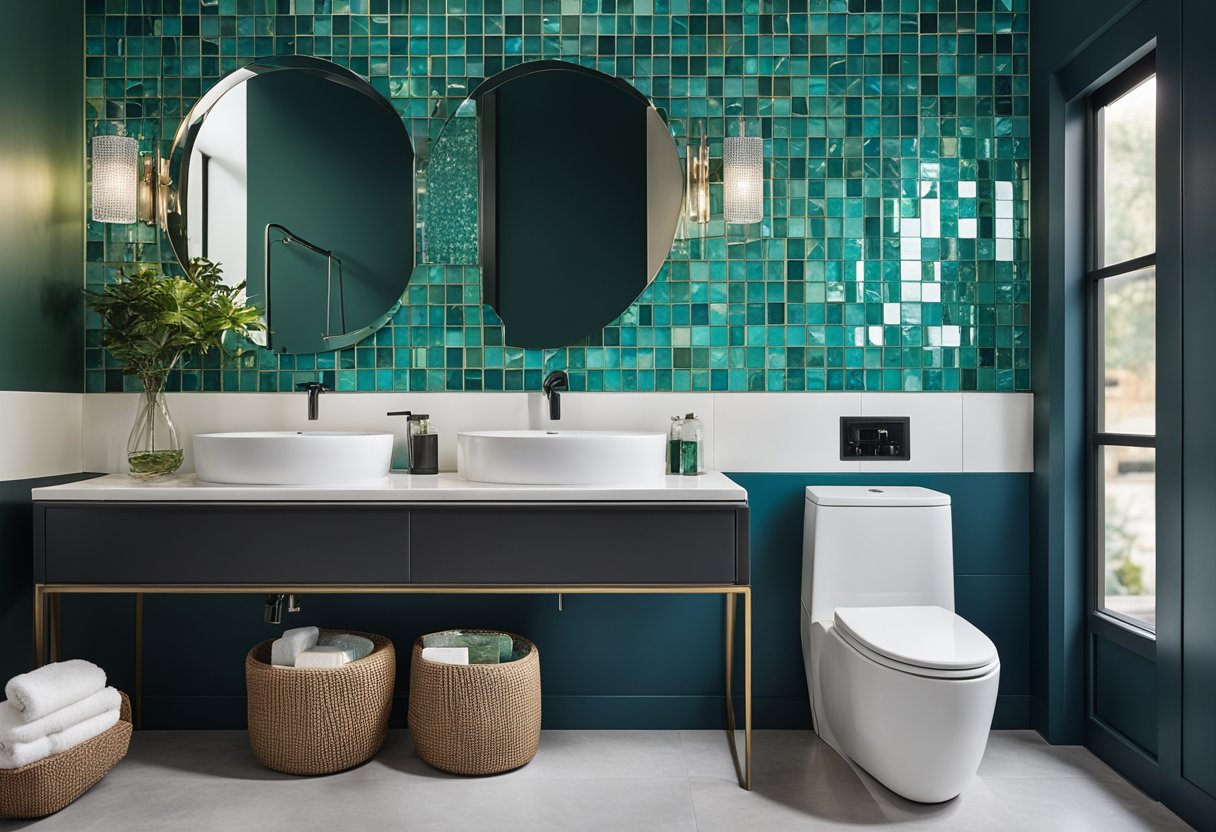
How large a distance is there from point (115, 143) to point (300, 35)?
60 cm

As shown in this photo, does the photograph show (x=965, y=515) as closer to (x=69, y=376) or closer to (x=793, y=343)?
(x=793, y=343)

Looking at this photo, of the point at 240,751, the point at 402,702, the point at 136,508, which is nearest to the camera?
the point at 136,508

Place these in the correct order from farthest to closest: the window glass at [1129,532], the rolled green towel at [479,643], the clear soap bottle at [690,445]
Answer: the clear soap bottle at [690,445]
the rolled green towel at [479,643]
the window glass at [1129,532]

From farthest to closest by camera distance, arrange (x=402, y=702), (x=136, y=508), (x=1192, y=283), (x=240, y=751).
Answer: (x=402, y=702)
(x=240, y=751)
(x=136, y=508)
(x=1192, y=283)

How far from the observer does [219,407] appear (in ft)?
8.07

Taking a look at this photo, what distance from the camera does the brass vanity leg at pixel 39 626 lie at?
1.98 m

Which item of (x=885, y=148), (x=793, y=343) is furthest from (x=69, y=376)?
(x=885, y=148)

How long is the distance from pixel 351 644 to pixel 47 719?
0.68 metres

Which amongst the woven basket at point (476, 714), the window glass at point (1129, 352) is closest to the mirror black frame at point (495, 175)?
the woven basket at point (476, 714)

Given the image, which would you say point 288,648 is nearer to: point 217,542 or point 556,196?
point 217,542

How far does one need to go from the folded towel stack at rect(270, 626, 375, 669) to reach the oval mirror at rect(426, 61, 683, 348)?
0.95 m

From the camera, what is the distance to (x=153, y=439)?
2.26 meters

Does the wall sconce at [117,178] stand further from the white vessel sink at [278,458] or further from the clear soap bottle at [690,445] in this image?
the clear soap bottle at [690,445]

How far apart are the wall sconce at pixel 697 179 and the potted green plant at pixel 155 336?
4.40ft
